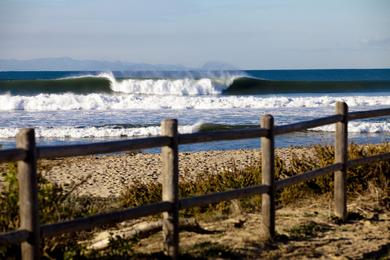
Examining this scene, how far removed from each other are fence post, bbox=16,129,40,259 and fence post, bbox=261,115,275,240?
2847 millimetres

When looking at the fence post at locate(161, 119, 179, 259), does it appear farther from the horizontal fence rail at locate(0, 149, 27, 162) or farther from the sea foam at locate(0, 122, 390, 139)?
the sea foam at locate(0, 122, 390, 139)

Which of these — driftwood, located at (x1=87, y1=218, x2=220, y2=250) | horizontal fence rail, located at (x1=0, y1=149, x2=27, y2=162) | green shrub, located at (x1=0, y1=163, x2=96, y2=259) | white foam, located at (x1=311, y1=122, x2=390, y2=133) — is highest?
horizontal fence rail, located at (x1=0, y1=149, x2=27, y2=162)

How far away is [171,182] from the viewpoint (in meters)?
6.19

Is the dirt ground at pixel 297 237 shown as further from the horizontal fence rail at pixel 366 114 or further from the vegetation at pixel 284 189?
the horizontal fence rail at pixel 366 114

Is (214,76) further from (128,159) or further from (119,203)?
(119,203)

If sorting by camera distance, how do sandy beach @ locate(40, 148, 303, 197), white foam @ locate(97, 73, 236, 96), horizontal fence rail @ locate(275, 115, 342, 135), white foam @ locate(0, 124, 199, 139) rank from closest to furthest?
1. horizontal fence rail @ locate(275, 115, 342, 135)
2. sandy beach @ locate(40, 148, 303, 197)
3. white foam @ locate(0, 124, 199, 139)
4. white foam @ locate(97, 73, 236, 96)

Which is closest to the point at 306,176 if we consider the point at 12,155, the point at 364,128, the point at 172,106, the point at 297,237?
the point at 297,237

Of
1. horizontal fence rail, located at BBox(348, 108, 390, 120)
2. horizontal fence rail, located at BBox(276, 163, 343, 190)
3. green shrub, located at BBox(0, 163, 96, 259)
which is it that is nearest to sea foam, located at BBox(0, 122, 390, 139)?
horizontal fence rail, located at BBox(348, 108, 390, 120)

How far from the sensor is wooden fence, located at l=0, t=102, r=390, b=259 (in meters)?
5.07

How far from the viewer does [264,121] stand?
721 centimetres

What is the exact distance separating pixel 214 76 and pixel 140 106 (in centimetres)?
1656

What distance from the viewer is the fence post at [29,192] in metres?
5.05

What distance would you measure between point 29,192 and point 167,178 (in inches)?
57.2

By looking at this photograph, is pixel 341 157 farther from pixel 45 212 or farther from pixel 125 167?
pixel 125 167
